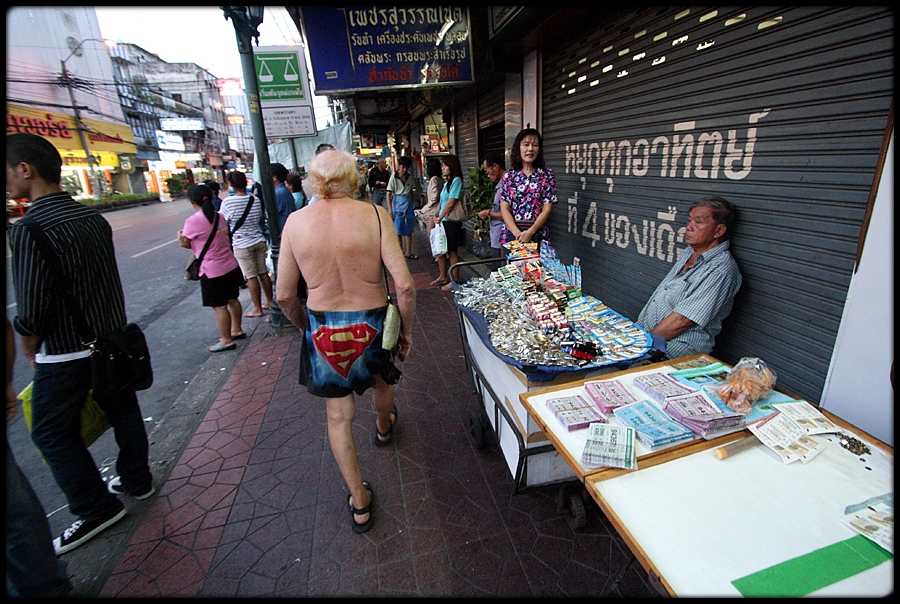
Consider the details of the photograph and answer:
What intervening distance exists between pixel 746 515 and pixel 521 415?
104 cm

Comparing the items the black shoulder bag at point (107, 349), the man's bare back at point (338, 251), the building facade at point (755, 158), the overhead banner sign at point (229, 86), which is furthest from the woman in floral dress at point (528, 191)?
the overhead banner sign at point (229, 86)

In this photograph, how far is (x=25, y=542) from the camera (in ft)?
6.04

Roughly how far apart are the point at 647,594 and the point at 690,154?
9.38ft

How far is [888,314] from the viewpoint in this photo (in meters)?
2.00

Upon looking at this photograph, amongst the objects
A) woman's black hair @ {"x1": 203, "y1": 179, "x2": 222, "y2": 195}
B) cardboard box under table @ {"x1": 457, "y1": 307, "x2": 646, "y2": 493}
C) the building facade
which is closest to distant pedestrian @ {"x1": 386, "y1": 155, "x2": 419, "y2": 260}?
woman's black hair @ {"x1": 203, "y1": 179, "x2": 222, "y2": 195}

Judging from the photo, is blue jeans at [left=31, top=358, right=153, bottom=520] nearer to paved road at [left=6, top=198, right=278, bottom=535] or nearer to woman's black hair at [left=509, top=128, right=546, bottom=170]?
paved road at [left=6, top=198, right=278, bottom=535]

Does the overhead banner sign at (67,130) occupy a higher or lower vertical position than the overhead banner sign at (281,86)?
higher

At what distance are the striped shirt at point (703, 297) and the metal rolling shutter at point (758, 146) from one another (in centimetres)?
33

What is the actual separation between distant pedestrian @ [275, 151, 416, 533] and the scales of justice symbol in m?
4.86

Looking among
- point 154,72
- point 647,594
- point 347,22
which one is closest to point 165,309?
point 347,22

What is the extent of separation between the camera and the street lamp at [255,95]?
469 centimetres

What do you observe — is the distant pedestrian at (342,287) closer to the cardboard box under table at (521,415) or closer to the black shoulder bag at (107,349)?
the cardboard box under table at (521,415)

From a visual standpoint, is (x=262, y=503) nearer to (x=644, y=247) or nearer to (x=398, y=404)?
(x=398, y=404)

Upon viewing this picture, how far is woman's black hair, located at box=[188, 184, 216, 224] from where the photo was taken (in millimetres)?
4543
